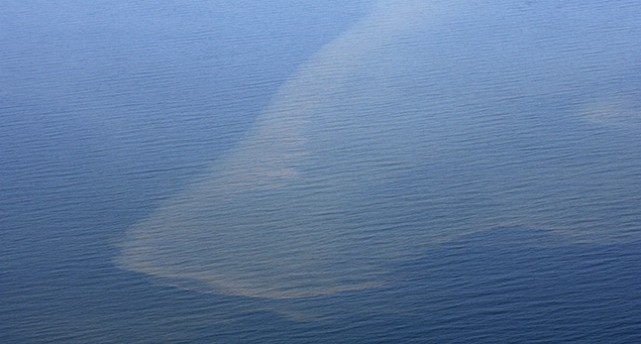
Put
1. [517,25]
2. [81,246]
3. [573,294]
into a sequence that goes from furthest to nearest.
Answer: [517,25], [81,246], [573,294]

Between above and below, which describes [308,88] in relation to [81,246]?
above

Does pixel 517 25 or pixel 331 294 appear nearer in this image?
pixel 331 294

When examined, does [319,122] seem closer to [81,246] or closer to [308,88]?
[308,88]

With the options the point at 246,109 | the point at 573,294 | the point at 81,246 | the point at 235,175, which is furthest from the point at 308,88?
the point at 573,294

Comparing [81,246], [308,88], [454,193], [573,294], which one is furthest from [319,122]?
[573,294]

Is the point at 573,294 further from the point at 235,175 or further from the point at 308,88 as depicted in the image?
the point at 308,88

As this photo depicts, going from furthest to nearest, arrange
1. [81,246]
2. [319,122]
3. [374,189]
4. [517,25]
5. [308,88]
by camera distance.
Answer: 1. [517,25]
2. [308,88]
3. [319,122]
4. [374,189]
5. [81,246]

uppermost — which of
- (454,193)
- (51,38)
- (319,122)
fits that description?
(51,38)

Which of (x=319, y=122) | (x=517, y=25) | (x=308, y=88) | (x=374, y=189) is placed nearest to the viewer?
(x=374, y=189)

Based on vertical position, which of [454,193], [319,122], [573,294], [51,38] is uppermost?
[51,38]
